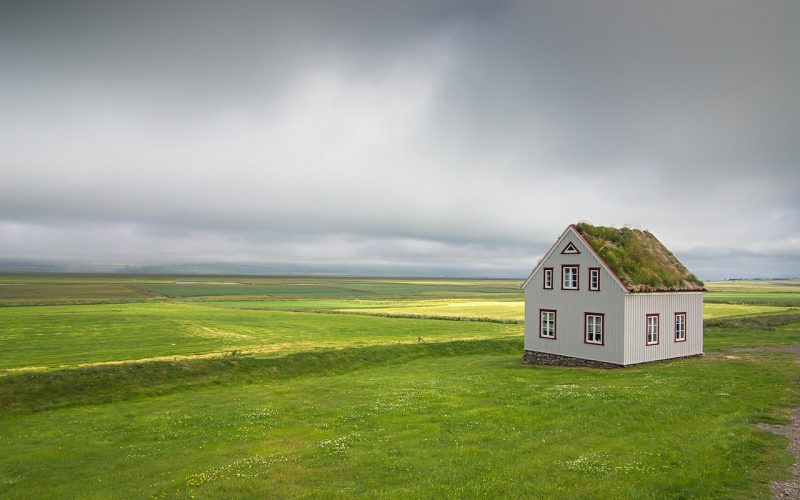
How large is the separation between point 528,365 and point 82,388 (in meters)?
35.9

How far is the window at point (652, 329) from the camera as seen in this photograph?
4278 centimetres

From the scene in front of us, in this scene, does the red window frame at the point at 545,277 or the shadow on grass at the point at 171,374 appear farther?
the red window frame at the point at 545,277

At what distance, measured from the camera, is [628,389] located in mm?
29484

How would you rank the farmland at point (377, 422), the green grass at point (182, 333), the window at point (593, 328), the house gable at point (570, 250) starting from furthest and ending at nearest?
the green grass at point (182, 333)
the house gable at point (570, 250)
the window at point (593, 328)
the farmland at point (377, 422)

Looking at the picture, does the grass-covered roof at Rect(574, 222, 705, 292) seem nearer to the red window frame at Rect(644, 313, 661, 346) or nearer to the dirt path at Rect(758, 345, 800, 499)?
the red window frame at Rect(644, 313, 661, 346)

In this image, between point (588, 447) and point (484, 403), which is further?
point (484, 403)

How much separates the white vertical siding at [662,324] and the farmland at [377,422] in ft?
5.61

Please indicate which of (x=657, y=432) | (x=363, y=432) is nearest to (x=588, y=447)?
(x=657, y=432)

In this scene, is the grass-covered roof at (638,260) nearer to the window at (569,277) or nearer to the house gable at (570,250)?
the house gable at (570,250)

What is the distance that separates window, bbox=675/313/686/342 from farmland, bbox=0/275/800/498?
2.41 meters

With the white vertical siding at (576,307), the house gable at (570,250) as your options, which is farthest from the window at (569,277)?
the house gable at (570,250)

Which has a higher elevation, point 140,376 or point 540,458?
point 540,458

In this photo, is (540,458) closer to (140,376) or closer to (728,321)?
(140,376)

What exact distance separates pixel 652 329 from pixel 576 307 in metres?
6.33
